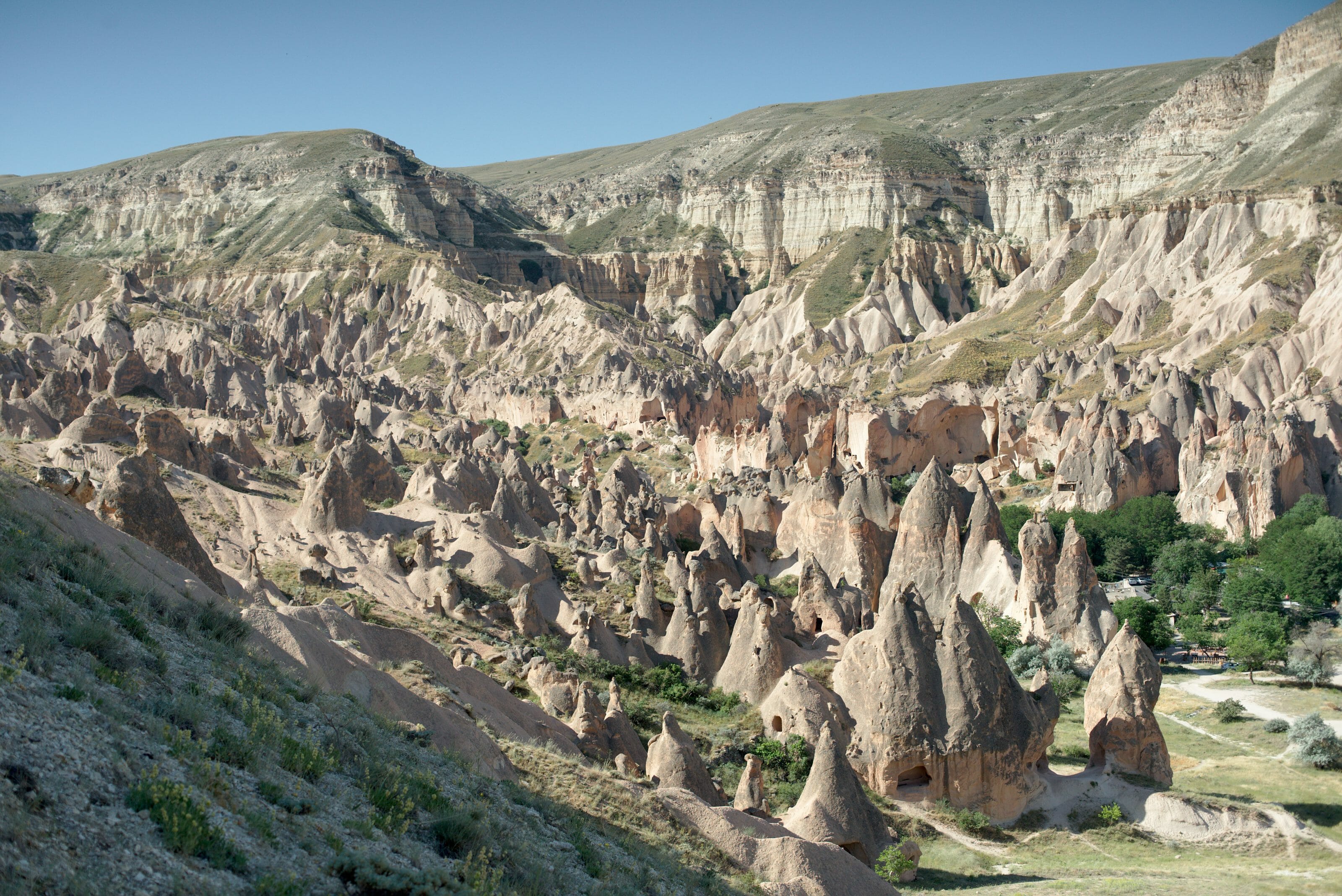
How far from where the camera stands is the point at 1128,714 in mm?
23203

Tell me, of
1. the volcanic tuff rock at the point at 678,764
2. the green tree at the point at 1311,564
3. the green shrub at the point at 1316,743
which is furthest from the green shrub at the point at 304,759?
the green tree at the point at 1311,564

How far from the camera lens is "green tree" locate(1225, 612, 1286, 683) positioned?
34.8 m

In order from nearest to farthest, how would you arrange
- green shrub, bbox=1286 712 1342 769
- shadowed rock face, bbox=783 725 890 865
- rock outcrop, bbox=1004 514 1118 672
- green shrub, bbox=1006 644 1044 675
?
shadowed rock face, bbox=783 725 890 865 → green shrub, bbox=1286 712 1342 769 → green shrub, bbox=1006 644 1044 675 → rock outcrop, bbox=1004 514 1118 672

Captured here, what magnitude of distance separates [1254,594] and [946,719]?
25709 millimetres

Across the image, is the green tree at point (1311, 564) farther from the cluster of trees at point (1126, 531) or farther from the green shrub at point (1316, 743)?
the green shrub at point (1316, 743)

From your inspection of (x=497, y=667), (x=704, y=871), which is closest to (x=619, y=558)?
(x=497, y=667)

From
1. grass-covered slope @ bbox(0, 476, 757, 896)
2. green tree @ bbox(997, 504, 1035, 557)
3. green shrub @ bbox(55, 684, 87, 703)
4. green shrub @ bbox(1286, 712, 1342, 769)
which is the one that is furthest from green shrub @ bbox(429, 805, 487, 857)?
green tree @ bbox(997, 504, 1035, 557)

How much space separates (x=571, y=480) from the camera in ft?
195

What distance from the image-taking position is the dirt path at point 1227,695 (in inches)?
1186

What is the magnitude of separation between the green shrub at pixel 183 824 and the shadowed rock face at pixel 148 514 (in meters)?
14.0

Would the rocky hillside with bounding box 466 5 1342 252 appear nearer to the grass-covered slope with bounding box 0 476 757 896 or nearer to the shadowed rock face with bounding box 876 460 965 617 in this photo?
the shadowed rock face with bounding box 876 460 965 617

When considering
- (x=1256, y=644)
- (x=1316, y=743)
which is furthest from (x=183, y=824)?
(x=1256, y=644)

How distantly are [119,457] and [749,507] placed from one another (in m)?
23.3

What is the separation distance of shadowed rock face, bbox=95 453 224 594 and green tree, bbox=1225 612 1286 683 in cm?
3133
